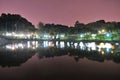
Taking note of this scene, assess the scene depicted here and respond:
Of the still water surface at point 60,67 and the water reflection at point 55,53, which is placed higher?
the water reflection at point 55,53

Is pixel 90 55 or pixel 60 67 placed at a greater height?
pixel 90 55

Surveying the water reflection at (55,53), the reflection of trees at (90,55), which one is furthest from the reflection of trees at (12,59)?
the reflection of trees at (90,55)

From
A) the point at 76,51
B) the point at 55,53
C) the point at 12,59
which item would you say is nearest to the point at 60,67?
the point at 12,59

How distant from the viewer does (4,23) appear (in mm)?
127438

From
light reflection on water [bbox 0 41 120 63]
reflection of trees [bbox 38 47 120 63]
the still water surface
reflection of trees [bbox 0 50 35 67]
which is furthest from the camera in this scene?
light reflection on water [bbox 0 41 120 63]

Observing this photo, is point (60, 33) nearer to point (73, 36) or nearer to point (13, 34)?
point (73, 36)

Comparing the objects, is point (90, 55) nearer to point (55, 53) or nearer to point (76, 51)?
point (55, 53)

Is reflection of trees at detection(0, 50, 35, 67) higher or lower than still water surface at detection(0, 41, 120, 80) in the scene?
higher

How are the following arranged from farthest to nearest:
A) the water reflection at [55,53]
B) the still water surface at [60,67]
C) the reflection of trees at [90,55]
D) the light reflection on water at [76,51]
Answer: the light reflection on water at [76,51] → the reflection of trees at [90,55] → the water reflection at [55,53] → the still water surface at [60,67]

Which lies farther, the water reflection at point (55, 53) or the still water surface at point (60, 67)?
the water reflection at point (55, 53)

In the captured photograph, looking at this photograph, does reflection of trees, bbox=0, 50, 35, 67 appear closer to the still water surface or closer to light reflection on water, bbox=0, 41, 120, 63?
the still water surface

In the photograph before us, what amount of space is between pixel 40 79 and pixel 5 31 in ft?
367

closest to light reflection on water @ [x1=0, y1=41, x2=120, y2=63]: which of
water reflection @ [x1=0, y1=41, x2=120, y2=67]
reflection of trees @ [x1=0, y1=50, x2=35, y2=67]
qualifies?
water reflection @ [x1=0, y1=41, x2=120, y2=67]

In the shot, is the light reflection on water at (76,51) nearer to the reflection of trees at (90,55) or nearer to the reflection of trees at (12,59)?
the reflection of trees at (90,55)
